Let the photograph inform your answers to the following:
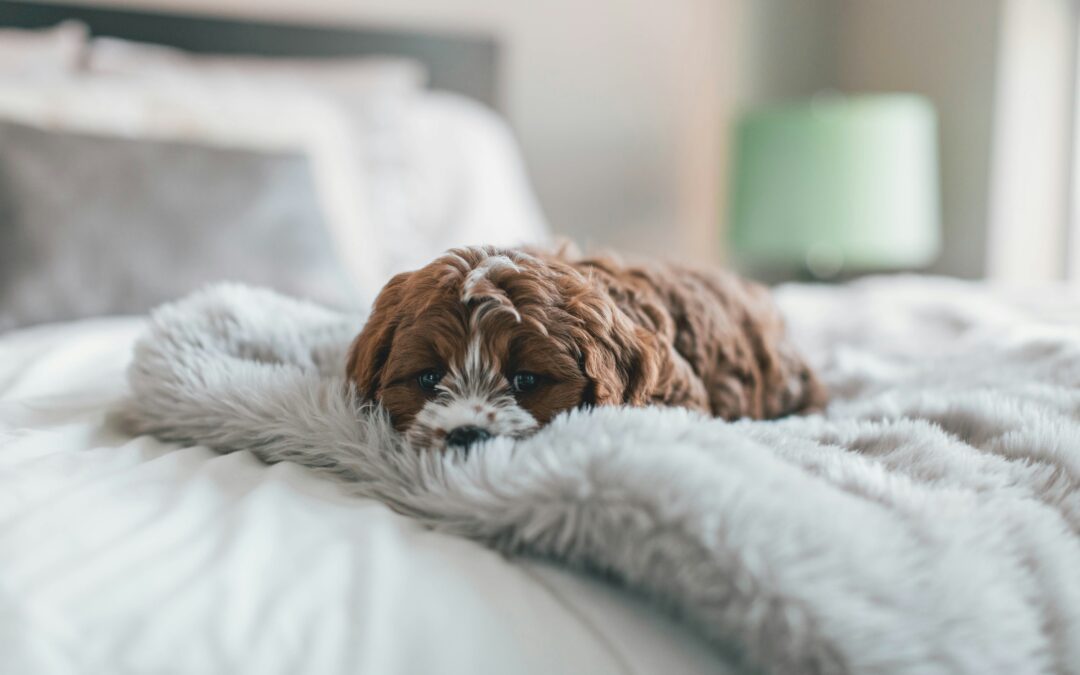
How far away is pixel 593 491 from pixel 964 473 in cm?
37

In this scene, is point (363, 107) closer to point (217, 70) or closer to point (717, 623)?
point (217, 70)

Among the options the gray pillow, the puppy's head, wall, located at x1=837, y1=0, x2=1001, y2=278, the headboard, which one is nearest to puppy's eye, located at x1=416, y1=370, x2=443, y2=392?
the puppy's head

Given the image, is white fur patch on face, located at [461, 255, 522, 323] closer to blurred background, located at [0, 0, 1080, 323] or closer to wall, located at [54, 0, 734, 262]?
blurred background, located at [0, 0, 1080, 323]

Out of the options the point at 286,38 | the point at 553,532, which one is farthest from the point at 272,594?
the point at 286,38

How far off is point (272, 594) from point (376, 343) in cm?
35

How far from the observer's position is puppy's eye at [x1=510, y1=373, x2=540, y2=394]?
0.93 m

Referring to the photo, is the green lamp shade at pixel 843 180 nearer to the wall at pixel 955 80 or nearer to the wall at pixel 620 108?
the wall at pixel 955 80

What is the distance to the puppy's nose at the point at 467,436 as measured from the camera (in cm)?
86

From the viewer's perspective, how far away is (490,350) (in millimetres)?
905

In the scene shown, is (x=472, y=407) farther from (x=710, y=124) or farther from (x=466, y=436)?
(x=710, y=124)

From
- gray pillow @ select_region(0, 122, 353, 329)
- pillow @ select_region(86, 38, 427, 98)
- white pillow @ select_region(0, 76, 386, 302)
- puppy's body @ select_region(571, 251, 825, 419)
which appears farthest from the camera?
pillow @ select_region(86, 38, 427, 98)

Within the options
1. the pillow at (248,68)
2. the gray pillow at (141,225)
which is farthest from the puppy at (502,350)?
the pillow at (248,68)

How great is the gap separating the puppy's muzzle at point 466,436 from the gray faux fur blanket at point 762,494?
39mm

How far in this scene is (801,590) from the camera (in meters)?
0.62
